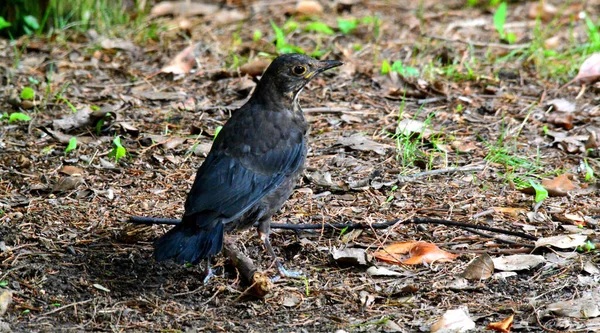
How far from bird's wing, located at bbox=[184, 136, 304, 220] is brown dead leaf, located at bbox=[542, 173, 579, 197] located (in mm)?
1736

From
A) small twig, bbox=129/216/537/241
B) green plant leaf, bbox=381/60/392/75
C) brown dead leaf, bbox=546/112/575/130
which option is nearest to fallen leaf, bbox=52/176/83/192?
small twig, bbox=129/216/537/241

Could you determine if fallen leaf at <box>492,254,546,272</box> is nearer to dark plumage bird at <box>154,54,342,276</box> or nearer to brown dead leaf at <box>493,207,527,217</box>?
brown dead leaf at <box>493,207,527,217</box>

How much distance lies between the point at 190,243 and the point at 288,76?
137cm

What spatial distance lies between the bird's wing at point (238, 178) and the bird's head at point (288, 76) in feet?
1.22

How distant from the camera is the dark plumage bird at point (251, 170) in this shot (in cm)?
441

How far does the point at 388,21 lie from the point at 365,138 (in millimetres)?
3026

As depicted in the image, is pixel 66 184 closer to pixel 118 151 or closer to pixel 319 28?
pixel 118 151

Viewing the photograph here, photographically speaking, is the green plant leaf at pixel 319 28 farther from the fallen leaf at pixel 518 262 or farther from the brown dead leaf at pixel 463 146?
the fallen leaf at pixel 518 262

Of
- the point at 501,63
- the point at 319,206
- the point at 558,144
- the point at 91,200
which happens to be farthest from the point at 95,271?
the point at 501,63

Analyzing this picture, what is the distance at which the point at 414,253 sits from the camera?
188 inches

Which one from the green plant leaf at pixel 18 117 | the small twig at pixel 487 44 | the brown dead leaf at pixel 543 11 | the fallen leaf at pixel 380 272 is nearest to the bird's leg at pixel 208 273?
the fallen leaf at pixel 380 272

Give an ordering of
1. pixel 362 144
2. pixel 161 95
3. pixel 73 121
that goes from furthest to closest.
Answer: pixel 161 95 → pixel 73 121 → pixel 362 144

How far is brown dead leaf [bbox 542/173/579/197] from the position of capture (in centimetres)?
546

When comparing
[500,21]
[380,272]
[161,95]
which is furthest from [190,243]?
[500,21]
